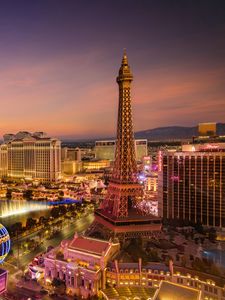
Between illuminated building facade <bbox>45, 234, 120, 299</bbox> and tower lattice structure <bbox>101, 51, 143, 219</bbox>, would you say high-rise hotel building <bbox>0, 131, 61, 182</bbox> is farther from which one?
illuminated building facade <bbox>45, 234, 120, 299</bbox>

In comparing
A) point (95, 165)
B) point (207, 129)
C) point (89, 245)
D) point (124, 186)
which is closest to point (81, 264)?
point (89, 245)

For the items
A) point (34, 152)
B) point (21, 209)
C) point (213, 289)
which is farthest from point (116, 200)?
point (34, 152)

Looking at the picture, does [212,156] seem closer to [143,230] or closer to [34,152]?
[143,230]

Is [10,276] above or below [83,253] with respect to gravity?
below

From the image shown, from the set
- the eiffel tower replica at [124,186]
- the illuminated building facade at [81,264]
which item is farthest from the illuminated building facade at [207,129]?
the illuminated building facade at [81,264]

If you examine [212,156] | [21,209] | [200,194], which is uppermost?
[212,156]
